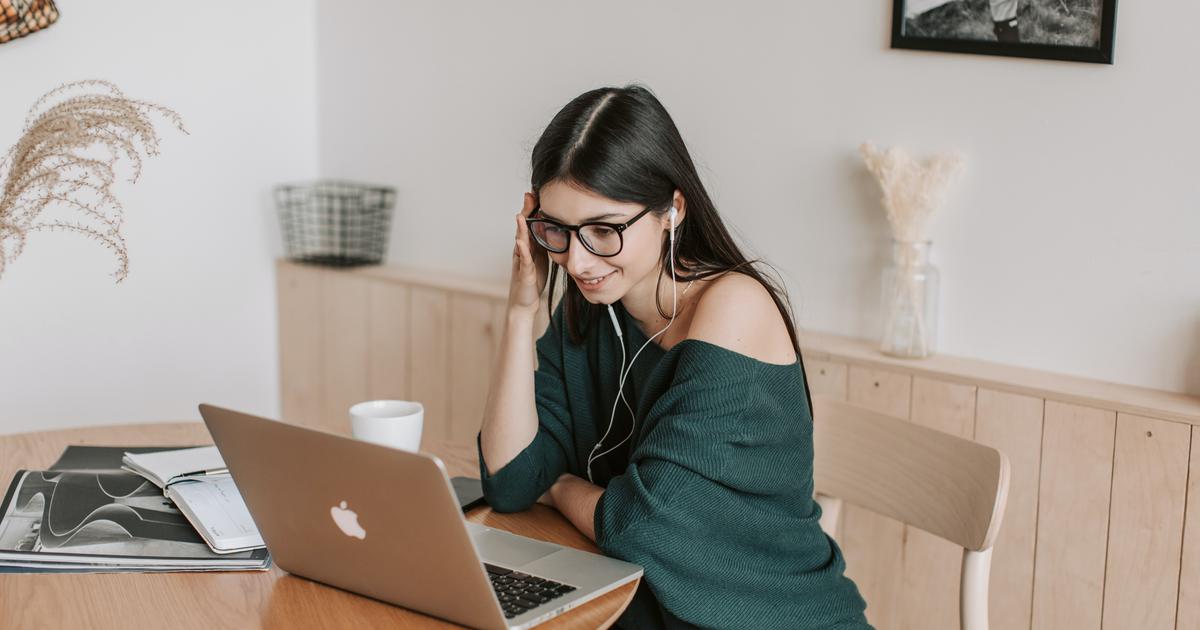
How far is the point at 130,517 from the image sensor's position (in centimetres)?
138

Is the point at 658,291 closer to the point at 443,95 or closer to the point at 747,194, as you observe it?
the point at 747,194

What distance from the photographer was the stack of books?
1.26 metres

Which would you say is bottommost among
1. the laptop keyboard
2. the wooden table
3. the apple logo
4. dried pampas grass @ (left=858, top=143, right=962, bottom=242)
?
the wooden table

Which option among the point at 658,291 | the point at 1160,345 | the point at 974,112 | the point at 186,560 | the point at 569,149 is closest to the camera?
the point at 186,560

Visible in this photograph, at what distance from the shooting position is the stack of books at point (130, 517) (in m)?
1.26

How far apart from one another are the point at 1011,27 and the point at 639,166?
767 mm

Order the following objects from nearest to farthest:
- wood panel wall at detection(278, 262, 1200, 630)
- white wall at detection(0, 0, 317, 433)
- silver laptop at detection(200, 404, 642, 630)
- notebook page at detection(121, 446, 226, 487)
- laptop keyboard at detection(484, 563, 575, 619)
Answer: silver laptop at detection(200, 404, 642, 630)
laptop keyboard at detection(484, 563, 575, 619)
notebook page at detection(121, 446, 226, 487)
wood panel wall at detection(278, 262, 1200, 630)
white wall at detection(0, 0, 317, 433)

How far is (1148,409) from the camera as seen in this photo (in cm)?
168

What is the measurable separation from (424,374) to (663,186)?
52.7 inches

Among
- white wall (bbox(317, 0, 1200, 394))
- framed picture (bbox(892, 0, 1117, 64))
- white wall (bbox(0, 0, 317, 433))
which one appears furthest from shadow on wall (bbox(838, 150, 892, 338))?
white wall (bbox(0, 0, 317, 433))

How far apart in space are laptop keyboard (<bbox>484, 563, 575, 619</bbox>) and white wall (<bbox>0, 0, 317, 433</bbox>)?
5.71ft

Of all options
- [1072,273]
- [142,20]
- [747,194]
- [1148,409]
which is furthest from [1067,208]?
[142,20]

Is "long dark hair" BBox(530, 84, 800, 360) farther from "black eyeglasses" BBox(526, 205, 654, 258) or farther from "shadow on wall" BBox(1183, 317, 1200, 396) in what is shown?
"shadow on wall" BBox(1183, 317, 1200, 396)

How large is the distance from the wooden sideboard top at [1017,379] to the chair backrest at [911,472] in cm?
26
